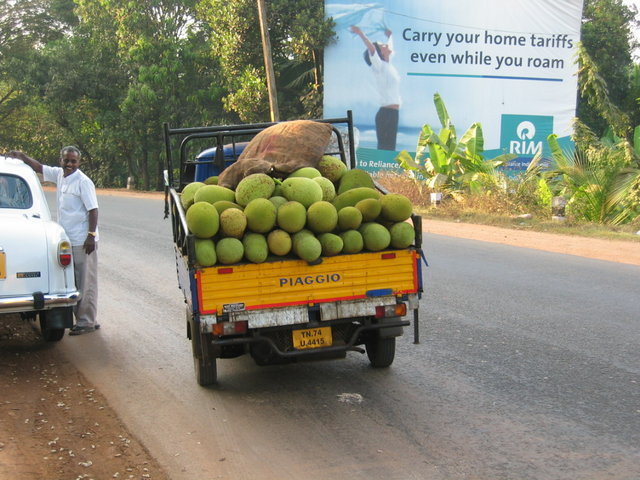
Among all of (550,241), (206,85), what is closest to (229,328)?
(550,241)

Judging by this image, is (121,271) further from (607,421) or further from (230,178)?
(607,421)

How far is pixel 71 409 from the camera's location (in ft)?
17.2

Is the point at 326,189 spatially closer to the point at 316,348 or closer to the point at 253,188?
the point at 253,188

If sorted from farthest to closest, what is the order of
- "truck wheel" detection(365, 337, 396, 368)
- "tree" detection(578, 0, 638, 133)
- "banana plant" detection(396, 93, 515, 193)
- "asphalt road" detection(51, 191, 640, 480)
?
"tree" detection(578, 0, 638, 133) → "banana plant" detection(396, 93, 515, 193) → "truck wheel" detection(365, 337, 396, 368) → "asphalt road" detection(51, 191, 640, 480)

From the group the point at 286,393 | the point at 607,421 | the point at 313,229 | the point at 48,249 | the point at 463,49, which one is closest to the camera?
the point at 607,421

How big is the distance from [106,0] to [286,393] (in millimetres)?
32288

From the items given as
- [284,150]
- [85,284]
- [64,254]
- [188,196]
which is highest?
[284,150]

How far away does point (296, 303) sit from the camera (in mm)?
5113

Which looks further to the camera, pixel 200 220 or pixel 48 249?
pixel 48 249

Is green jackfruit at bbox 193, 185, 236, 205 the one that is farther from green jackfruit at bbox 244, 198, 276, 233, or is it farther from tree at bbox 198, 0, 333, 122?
tree at bbox 198, 0, 333, 122

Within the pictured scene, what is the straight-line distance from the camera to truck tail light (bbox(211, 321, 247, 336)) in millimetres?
5008

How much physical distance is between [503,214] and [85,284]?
1323 cm

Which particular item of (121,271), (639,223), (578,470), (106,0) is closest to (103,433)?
(578,470)

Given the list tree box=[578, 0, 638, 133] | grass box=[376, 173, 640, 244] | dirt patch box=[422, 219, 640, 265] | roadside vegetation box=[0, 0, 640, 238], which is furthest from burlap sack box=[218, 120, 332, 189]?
tree box=[578, 0, 638, 133]
